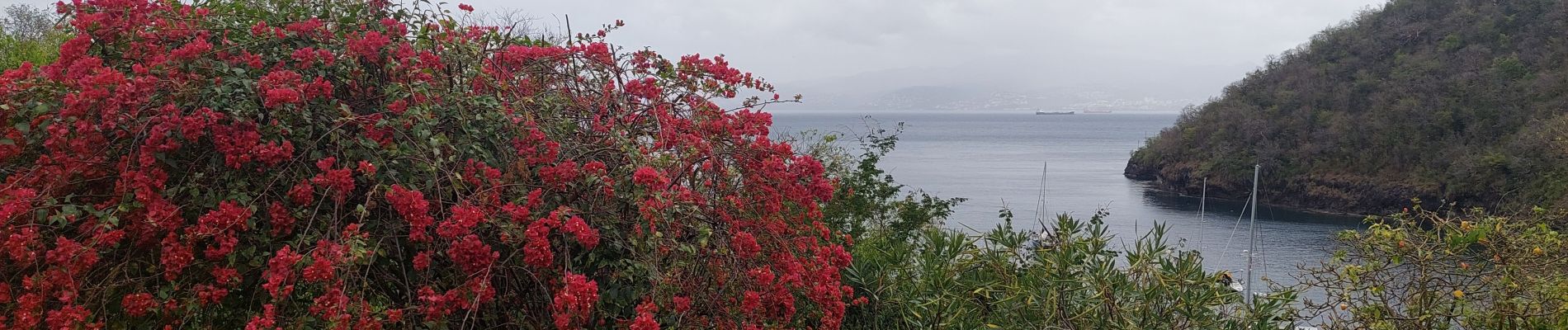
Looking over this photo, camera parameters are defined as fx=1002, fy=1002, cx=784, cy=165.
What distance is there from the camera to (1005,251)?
3635mm

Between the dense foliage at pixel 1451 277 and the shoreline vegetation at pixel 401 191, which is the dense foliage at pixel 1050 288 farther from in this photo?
the dense foliage at pixel 1451 277

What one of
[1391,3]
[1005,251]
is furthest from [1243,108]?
[1005,251]

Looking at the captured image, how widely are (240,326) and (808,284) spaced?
1.60 metres

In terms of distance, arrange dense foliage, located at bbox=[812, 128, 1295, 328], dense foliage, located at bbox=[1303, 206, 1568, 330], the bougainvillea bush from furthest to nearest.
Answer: dense foliage, located at bbox=[1303, 206, 1568, 330], dense foliage, located at bbox=[812, 128, 1295, 328], the bougainvillea bush

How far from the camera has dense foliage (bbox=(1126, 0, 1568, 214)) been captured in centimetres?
3372

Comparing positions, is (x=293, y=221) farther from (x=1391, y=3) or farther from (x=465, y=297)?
(x=1391, y=3)

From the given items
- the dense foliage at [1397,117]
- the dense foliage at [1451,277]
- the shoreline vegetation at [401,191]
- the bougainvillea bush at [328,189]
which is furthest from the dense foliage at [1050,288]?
the dense foliage at [1397,117]

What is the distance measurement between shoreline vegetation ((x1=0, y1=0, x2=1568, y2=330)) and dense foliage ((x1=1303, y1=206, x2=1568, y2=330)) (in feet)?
2.01

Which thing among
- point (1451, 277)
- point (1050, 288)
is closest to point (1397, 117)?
point (1451, 277)

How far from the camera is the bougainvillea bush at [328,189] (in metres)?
2.20

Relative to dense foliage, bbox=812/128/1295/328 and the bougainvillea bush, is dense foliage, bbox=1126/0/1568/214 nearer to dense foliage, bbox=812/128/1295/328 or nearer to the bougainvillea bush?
dense foliage, bbox=812/128/1295/328

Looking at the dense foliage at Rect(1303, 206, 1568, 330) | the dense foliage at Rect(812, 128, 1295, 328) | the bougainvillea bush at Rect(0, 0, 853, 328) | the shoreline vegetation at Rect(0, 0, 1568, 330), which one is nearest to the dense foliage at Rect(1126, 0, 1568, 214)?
the dense foliage at Rect(1303, 206, 1568, 330)

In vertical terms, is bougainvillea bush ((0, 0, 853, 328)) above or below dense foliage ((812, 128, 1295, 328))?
above

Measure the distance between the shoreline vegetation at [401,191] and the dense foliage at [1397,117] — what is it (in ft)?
103
